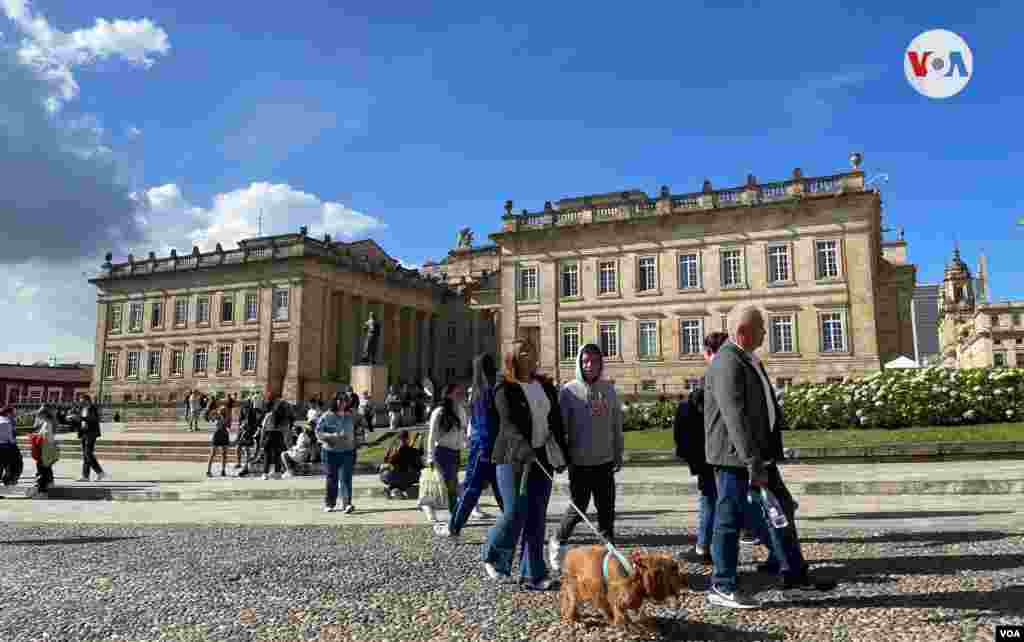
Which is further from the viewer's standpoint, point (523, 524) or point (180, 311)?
point (180, 311)

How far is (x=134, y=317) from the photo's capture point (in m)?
53.5

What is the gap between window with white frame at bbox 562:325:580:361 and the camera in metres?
40.3

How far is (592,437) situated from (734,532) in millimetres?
1289

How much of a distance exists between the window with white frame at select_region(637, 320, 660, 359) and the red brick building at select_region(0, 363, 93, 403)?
46.7m

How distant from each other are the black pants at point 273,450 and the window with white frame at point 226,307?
122ft

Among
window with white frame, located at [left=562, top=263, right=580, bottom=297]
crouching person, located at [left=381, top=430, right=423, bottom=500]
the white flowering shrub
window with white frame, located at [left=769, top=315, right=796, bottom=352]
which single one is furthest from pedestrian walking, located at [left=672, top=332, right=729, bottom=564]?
window with white frame, located at [left=562, top=263, right=580, bottom=297]

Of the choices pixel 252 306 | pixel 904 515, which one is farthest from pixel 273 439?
pixel 252 306

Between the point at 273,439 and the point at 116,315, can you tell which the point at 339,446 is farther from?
the point at 116,315

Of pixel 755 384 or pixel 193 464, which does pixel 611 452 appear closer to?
pixel 755 384

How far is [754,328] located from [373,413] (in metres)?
22.2

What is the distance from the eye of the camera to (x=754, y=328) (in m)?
4.43

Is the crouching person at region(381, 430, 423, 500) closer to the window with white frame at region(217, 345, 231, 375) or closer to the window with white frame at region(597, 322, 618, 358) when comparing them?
the window with white frame at region(597, 322, 618, 358)

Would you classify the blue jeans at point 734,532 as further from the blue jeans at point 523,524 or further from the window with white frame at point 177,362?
the window with white frame at point 177,362

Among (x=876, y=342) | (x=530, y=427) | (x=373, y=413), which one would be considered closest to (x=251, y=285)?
(x=373, y=413)
